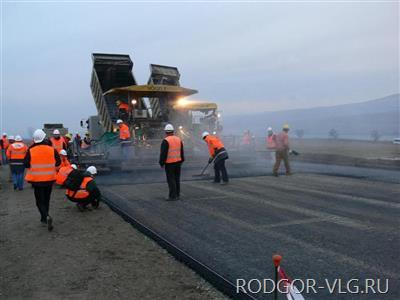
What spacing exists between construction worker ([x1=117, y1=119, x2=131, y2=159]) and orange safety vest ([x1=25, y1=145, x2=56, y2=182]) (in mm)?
7119

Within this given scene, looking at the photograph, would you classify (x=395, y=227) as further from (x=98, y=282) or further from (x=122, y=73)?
(x=122, y=73)

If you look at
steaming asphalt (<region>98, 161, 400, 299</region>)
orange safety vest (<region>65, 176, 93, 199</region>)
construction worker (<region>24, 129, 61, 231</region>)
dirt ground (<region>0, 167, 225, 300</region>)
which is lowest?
dirt ground (<region>0, 167, 225, 300</region>)

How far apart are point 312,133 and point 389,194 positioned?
75795 mm

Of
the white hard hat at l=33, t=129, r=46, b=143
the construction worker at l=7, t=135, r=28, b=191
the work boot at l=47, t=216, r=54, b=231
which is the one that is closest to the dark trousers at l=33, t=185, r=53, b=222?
the work boot at l=47, t=216, r=54, b=231

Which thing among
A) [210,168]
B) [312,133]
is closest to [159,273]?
[210,168]

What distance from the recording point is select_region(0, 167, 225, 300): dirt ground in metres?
3.99

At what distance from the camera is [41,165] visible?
21.8 ft

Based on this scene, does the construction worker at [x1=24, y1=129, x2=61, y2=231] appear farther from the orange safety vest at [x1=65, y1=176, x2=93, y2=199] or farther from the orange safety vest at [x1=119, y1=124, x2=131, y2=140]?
the orange safety vest at [x1=119, y1=124, x2=131, y2=140]

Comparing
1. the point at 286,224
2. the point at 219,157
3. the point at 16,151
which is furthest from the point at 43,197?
the point at 16,151

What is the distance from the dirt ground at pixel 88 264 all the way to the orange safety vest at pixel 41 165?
850 mm

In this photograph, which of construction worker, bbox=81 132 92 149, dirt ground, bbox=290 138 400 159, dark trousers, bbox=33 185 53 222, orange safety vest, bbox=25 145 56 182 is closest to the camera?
orange safety vest, bbox=25 145 56 182

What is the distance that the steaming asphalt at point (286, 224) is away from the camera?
448 centimetres

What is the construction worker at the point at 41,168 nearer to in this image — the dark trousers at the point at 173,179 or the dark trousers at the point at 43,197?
the dark trousers at the point at 43,197

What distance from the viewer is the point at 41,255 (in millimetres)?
5203
